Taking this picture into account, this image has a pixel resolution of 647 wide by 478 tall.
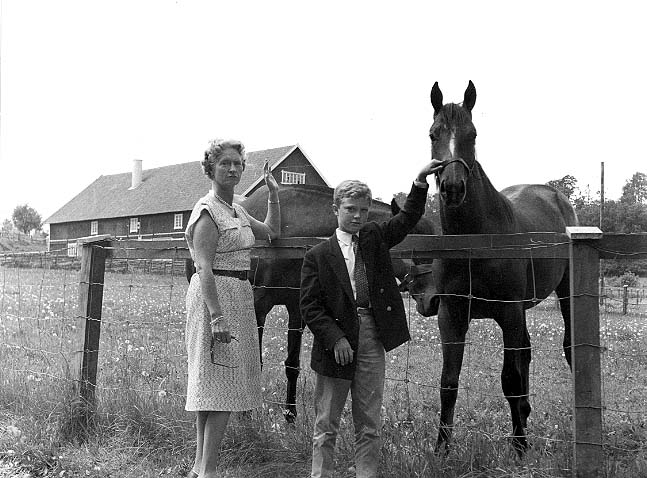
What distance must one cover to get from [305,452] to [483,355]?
190 inches

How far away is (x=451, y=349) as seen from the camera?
4805 mm

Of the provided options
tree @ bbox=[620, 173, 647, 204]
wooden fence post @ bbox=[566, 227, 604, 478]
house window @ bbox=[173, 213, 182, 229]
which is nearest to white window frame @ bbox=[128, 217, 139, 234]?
house window @ bbox=[173, 213, 182, 229]

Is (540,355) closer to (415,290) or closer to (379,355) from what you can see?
(415,290)

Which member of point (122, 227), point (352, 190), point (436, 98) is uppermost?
point (122, 227)

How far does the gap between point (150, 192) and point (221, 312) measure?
154ft

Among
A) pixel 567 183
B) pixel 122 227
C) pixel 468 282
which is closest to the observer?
pixel 468 282

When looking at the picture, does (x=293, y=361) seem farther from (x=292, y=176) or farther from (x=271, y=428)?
(x=292, y=176)

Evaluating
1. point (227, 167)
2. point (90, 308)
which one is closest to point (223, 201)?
point (227, 167)

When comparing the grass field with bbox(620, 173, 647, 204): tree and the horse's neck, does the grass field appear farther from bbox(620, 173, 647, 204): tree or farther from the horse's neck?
bbox(620, 173, 647, 204): tree

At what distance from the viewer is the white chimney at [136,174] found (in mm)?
51594

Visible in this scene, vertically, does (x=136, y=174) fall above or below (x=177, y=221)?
above

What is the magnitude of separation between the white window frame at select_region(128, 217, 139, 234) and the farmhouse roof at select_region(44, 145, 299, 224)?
1.26 ft

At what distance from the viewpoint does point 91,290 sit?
19.0 ft

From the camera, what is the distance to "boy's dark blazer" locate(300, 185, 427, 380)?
371cm
